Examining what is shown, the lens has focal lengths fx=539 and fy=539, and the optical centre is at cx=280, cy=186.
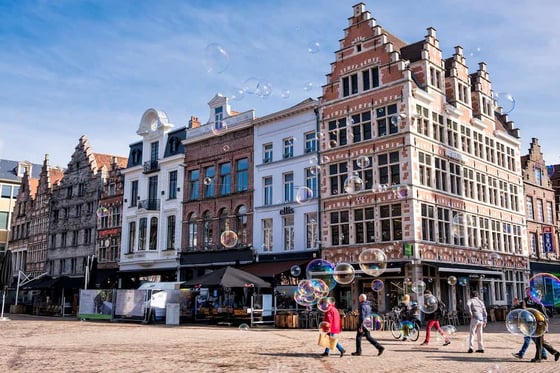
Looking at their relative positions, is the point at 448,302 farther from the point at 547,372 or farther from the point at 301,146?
the point at 547,372

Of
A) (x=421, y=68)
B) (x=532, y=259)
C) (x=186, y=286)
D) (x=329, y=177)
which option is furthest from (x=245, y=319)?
(x=532, y=259)

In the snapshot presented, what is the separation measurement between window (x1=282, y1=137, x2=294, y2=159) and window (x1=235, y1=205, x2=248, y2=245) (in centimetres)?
459

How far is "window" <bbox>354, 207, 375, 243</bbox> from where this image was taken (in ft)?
93.1

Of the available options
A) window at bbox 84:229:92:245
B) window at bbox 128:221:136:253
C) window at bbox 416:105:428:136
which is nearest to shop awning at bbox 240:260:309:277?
window at bbox 416:105:428:136

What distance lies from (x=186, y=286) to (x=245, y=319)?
3.33 metres

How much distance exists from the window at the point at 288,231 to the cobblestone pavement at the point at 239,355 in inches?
467

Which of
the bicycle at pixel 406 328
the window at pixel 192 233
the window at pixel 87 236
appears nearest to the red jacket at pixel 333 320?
the bicycle at pixel 406 328

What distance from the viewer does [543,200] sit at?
4078cm

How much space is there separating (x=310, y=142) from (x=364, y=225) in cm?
637

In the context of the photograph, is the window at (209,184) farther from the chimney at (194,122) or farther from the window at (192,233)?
the chimney at (194,122)

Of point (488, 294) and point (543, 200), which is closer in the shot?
point (488, 294)

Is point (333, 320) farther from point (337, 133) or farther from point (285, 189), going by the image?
point (285, 189)

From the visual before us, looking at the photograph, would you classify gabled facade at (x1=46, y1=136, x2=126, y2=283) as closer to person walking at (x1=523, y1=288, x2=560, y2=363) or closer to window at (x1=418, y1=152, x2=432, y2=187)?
window at (x1=418, y1=152, x2=432, y2=187)

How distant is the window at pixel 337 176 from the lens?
1180 inches
